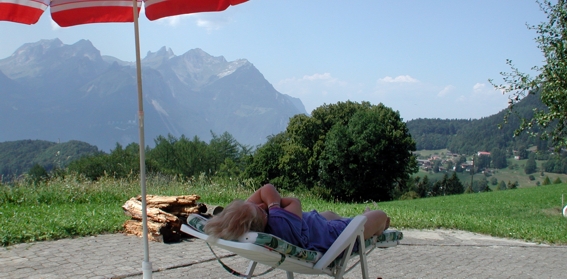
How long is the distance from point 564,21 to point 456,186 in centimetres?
6402

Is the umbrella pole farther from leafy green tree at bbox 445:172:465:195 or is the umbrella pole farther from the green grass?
leafy green tree at bbox 445:172:465:195

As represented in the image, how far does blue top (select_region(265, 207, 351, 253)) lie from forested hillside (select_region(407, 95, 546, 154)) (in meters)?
124

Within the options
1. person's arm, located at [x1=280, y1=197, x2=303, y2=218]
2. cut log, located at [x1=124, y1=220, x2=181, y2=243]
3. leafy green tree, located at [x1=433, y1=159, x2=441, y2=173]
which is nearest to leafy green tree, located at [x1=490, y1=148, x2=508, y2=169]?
leafy green tree, located at [x1=433, y1=159, x2=441, y2=173]

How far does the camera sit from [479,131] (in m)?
132

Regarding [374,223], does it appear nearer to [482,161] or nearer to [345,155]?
[345,155]

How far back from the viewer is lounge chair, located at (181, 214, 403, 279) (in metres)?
3.28

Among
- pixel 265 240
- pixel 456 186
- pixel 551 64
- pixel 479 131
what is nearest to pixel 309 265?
pixel 265 240

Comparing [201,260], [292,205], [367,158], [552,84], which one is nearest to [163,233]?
[201,260]

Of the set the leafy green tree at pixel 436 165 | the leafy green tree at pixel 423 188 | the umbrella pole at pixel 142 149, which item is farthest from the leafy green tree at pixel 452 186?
the umbrella pole at pixel 142 149

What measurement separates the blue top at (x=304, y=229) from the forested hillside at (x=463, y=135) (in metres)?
124

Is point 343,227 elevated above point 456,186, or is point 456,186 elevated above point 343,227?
point 343,227

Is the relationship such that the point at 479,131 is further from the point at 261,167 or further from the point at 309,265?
the point at 309,265

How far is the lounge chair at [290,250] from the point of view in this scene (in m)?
3.28

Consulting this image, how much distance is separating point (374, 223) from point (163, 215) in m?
3.13
